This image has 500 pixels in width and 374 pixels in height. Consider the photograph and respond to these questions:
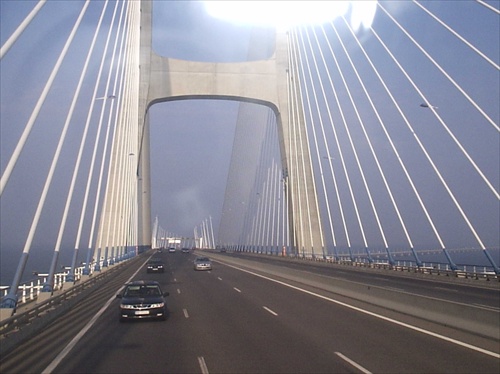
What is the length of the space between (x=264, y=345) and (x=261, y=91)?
44.0 meters

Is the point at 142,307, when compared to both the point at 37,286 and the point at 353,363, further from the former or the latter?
the point at 353,363

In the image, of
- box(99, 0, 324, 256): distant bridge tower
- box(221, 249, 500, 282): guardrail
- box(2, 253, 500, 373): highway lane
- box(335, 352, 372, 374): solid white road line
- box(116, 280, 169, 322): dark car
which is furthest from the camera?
box(99, 0, 324, 256): distant bridge tower

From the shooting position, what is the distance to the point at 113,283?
113 ft

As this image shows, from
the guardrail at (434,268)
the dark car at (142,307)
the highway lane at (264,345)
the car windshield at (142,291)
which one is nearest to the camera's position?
the highway lane at (264,345)

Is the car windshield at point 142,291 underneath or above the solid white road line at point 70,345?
above

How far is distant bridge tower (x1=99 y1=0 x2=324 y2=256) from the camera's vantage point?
5325 centimetres

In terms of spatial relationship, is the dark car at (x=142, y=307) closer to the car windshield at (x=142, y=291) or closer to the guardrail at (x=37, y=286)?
the car windshield at (x=142, y=291)

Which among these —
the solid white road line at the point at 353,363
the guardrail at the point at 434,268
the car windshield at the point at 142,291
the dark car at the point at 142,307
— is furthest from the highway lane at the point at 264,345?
the guardrail at the point at 434,268

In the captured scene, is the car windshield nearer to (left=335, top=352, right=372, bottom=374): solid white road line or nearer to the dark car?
the dark car

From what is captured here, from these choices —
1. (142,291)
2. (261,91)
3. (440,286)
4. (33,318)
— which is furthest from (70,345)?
(261,91)

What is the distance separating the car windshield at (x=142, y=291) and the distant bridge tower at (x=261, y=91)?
3484 centimetres

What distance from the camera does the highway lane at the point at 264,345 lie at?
34.1 ft

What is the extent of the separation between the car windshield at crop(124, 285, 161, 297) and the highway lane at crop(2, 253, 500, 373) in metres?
0.78

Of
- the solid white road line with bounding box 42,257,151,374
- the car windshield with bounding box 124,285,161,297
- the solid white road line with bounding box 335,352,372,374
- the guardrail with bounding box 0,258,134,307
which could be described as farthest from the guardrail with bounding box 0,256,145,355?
the solid white road line with bounding box 335,352,372,374
